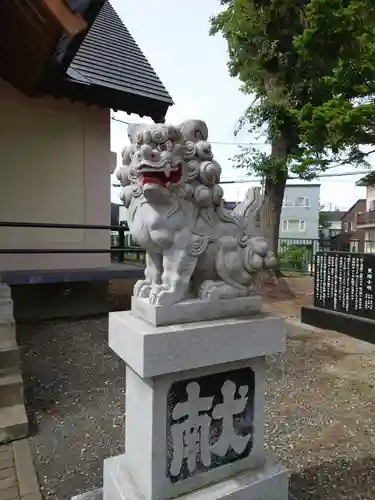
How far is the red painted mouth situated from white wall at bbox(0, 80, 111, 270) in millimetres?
4711

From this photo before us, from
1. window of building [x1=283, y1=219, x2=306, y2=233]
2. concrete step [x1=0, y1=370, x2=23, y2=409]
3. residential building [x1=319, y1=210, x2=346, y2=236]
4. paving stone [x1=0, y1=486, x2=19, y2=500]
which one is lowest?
paving stone [x1=0, y1=486, x2=19, y2=500]

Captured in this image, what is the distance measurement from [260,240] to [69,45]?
434 cm

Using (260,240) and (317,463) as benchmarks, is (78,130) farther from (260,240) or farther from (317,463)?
(317,463)

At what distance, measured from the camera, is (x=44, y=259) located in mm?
6008

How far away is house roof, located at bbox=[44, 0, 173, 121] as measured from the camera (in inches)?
221

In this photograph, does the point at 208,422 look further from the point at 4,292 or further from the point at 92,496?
the point at 4,292

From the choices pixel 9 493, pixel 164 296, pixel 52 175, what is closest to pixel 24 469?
pixel 9 493

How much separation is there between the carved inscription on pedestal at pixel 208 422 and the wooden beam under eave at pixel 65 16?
11.9 feet

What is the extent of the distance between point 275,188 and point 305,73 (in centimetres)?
264

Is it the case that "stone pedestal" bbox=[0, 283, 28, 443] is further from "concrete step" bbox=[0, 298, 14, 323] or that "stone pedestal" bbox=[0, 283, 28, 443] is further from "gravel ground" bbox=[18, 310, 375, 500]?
"gravel ground" bbox=[18, 310, 375, 500]

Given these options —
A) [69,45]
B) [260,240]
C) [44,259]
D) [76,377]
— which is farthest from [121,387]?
[69,45]

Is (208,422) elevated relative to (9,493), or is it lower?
elevated

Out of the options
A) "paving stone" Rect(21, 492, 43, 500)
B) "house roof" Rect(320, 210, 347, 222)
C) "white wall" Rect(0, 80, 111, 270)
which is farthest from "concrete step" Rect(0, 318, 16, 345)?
"house roof" Rect(320, 210, 347, 222)

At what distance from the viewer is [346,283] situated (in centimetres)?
606
